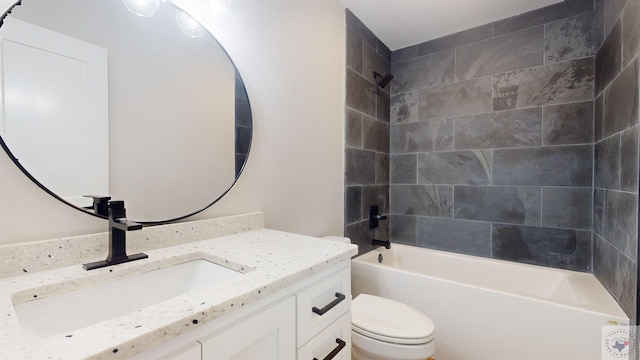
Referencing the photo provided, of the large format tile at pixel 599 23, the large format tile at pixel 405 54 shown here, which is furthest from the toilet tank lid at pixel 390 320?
the large format tile at pixel 405 54

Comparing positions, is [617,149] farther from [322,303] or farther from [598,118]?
[322,303]

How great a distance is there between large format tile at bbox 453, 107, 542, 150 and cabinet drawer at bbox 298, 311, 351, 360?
1.97 m

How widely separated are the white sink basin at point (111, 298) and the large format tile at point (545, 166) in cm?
224

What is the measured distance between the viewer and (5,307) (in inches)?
21.6

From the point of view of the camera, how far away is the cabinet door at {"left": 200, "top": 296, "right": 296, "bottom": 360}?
22.7 inches

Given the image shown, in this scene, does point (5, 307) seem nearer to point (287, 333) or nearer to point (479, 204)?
point (287, 333)

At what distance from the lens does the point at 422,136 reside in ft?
8.45

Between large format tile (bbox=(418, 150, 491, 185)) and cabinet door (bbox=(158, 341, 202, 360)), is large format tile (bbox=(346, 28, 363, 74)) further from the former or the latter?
cabinet door (bbox=(158, 341, 202, 360))

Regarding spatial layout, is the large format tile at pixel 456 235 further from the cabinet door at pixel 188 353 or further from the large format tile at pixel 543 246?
the cabinet door at pixel 188 353

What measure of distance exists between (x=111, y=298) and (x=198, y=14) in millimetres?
1090

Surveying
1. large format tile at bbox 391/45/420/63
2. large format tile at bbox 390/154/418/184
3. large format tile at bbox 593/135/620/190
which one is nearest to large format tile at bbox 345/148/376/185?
large format tile at bbox 390/154/418/184

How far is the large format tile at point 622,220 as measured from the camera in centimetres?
122

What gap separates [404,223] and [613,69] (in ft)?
5.74

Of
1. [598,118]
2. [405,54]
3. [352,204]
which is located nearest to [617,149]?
[598,118]
